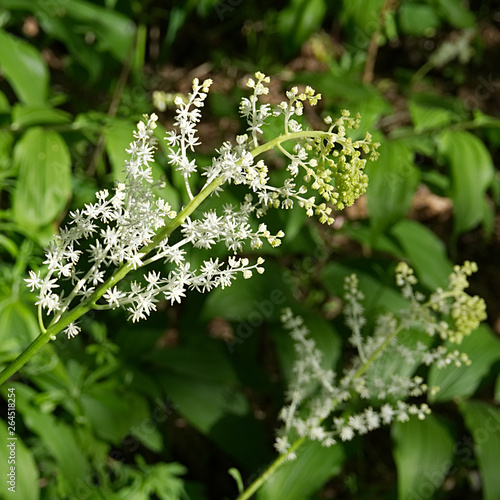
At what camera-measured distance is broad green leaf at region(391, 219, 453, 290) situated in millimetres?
3938

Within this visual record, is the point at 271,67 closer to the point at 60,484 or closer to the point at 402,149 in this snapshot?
the point at 402,149

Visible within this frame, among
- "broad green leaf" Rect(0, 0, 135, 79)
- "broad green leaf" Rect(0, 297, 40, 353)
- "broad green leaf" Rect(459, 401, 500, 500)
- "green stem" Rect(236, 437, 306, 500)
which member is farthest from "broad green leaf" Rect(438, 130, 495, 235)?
"broad green leaf" Rect(0, 297, 40, 353)

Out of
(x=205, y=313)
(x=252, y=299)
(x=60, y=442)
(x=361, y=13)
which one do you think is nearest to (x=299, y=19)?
(x=361, y=13)

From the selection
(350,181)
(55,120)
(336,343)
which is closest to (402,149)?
(336,343)

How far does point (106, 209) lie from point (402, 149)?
8.28 ft

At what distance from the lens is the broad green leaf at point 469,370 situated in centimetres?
374

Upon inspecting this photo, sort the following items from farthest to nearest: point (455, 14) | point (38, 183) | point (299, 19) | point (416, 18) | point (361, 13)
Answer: point (416, 18), point (455, 14), point (299, 19), point (361, 13), point (38, 183)

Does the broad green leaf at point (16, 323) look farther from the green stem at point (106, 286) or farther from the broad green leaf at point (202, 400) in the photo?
the green stem at point (106, 286)

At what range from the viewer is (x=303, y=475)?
11.0ft

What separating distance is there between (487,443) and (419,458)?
0.45 meters

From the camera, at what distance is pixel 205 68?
20.1 ft

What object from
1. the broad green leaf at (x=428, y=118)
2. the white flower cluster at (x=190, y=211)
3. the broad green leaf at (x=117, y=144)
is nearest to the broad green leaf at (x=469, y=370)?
the broad green leaf at (x=428, y=118)

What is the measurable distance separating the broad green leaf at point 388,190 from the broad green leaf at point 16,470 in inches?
76.7

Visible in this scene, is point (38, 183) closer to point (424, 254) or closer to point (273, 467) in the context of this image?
point (273, 467)
